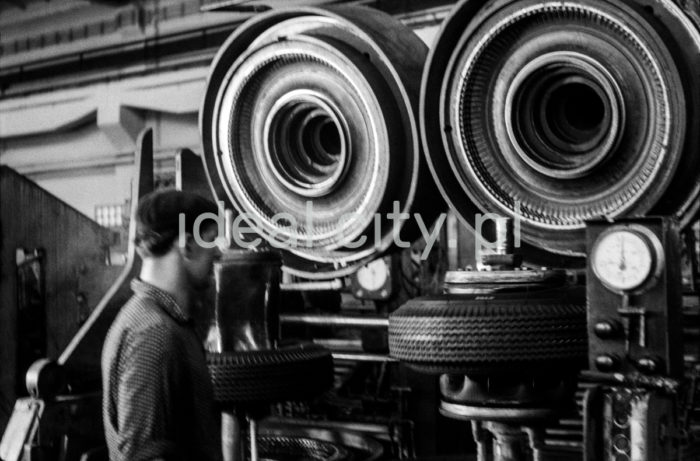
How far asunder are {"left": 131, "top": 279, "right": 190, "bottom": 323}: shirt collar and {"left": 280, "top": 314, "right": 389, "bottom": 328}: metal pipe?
839 mm

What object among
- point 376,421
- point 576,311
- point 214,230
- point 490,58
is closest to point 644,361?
point 576,311

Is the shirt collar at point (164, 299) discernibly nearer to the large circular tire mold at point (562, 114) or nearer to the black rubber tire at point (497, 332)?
the black rubber tire at point (497, 332)

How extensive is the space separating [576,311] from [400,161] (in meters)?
0.56

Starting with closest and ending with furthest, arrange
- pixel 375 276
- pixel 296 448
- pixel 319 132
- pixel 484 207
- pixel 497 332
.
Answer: pixel 497 332 → pixel 484 207 → pixel 319 132 → pixel 296 448 → pixel 375 276

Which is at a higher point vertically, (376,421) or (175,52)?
(175,52)

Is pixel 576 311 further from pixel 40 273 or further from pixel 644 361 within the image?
pixel 40 273

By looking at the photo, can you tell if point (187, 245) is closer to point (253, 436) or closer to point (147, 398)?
point (147, 398)

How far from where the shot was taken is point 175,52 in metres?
6.32

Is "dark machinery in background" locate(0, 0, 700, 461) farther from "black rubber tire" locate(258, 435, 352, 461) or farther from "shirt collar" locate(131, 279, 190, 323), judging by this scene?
"shirt collar" locate(131, 279, 190, 323)

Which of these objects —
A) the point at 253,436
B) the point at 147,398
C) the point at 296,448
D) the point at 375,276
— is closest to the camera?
the point at 147,398

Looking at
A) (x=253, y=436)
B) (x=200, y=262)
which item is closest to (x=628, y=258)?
(x=200, y=262)

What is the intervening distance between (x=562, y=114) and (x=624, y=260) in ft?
1.38

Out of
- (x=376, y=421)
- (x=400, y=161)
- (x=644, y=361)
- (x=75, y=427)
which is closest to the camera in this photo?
(x=644, y=361)

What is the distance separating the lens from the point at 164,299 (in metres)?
1.54
